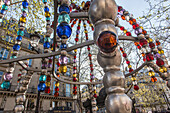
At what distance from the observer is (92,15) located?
0.66 m

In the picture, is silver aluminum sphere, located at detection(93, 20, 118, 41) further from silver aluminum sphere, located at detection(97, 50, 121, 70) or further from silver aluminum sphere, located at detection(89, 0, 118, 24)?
silver aluminum sphere, located at detection(97, 50, 121, 70)

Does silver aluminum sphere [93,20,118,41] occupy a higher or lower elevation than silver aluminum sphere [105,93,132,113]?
higher

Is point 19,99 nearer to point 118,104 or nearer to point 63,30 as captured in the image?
point 63,30

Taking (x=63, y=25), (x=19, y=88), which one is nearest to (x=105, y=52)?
(x=63, y=25)

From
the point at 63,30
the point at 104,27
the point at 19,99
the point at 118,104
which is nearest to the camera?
the point at 118,104

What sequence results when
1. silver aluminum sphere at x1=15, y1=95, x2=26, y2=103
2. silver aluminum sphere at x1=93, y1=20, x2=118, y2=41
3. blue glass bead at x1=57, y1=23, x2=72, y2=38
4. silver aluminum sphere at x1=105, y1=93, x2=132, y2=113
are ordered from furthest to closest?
1. silver aluminum sphere at x1=15, y1=95, x2=26, y2=103
2. blue glass bead at x1=57, y1=23, x2=72, y2=38
3. silver aluminum sphere at x1=93, y1=20, x2=118, y2=41
4. silver aluminum sphere at x1=105, y1=93, x2=132, y2=113

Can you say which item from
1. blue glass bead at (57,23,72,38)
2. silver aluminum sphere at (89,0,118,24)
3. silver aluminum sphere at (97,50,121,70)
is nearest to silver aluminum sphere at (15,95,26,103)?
blue glass bead at (57,23,72,38)

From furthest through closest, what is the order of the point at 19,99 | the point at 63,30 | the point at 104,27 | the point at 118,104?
the point at 19,99 < the point at 63,30 < the point at 104,27 < the point at 118,104

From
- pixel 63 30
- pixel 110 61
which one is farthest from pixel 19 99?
pixel 110 61

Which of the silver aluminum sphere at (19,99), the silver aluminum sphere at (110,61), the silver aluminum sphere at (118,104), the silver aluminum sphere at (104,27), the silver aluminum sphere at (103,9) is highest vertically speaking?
the silver aluminum sphere at (103,9)

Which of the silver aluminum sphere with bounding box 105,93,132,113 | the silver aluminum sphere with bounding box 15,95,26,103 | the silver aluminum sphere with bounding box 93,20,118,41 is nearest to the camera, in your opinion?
the silver aluminum sphere with bounding box 105,93,132,113

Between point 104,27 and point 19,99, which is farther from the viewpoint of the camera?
point 19,99

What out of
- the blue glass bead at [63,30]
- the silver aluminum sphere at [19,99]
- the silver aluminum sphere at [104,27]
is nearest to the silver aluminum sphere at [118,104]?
the silver aluminum sphere at [104,27]

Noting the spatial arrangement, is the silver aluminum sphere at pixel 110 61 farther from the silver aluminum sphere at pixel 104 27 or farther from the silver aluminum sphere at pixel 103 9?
the silver aluminum sphere at pixel 103 9
